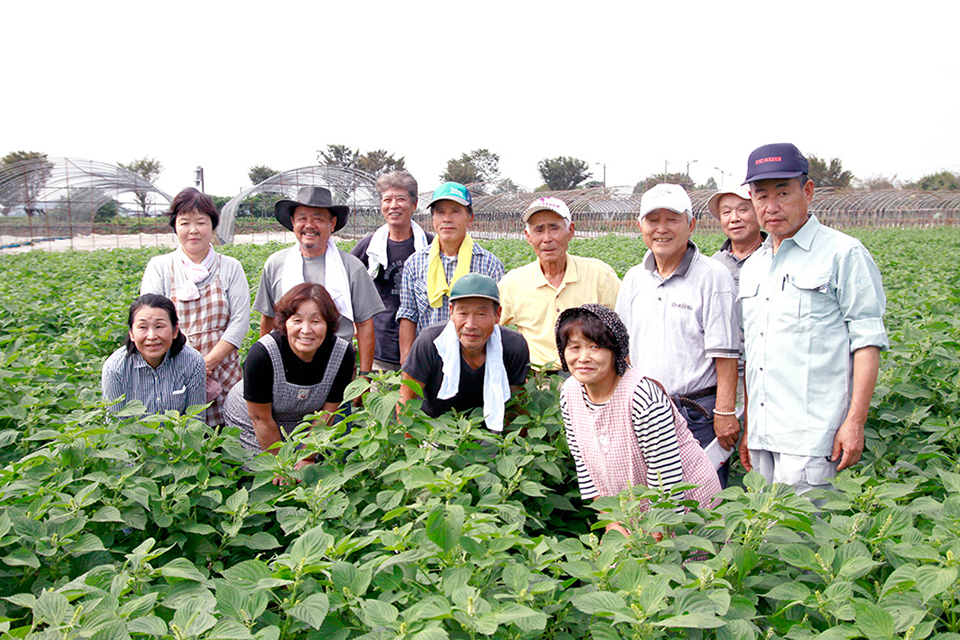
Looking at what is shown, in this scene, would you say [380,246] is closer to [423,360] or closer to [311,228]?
[311,228]

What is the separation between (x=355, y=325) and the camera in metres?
3.92

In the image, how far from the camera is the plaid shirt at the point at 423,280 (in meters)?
3.75

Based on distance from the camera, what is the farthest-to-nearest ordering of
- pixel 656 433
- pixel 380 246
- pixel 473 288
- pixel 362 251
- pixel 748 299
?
pixel 362 251
pixel 380 246
pixel 473 288
pixel 748 299
pixel 656 433

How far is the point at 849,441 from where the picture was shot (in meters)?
2.30

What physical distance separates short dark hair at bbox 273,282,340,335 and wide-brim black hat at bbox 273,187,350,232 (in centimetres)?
77

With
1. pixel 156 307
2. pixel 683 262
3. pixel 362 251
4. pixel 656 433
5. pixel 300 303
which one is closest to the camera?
pixel 656 433

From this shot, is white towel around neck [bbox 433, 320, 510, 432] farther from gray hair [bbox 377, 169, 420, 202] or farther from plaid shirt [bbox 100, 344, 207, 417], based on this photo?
gray hair [bbox 377, 169, 420, 202]

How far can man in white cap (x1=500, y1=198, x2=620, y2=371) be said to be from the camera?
10.5 feet

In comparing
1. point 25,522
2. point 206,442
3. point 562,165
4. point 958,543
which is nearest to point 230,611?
point 25,522

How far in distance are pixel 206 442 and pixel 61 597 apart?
986 mm

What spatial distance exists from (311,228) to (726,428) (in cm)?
239

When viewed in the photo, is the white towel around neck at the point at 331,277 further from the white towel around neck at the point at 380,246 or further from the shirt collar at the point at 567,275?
the shirt collar at the point at 567,275

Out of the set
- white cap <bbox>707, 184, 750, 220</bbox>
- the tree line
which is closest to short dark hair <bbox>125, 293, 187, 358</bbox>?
white cap <bbox>707, 184, 750, 220</bbox>

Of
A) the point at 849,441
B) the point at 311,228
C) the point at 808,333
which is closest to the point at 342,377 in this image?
the point at 311,228
